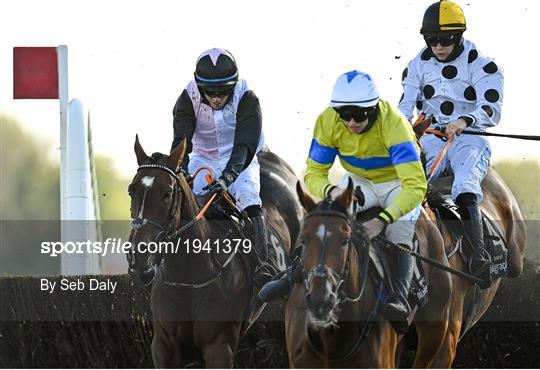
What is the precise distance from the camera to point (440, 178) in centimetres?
1093

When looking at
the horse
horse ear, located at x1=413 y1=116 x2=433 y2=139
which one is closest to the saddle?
horse ear, located at x1=413 y1=116 x2=433 y2=139

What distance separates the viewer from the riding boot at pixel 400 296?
313 inches

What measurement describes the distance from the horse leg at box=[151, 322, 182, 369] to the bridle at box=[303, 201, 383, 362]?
1.91m

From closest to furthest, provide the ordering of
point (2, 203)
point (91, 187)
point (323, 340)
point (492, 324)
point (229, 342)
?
point (323, 340), point (229, 342), point (492, 324), point (91, 187), point (2, 203)

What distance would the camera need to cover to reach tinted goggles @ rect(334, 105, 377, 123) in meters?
Result: 8.02

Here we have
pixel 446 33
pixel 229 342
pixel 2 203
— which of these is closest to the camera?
pixel 229 342

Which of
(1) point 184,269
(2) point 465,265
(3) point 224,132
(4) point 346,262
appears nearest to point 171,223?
(1) point 184,269

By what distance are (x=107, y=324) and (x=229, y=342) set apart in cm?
308

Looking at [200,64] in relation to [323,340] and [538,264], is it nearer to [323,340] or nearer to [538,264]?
[323,340]

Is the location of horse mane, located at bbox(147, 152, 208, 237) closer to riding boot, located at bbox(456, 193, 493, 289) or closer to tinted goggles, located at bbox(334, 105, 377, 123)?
tinted goggles, located at bbox(334, 105, 377, 123)

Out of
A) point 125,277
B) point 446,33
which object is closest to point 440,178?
point 446,33

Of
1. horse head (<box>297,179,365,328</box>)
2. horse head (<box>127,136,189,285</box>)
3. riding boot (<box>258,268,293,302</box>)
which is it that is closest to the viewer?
horse head (<box>297,179,365,328</box>)

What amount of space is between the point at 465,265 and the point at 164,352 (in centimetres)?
227

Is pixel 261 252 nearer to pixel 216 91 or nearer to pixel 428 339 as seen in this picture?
pixel 216 91
